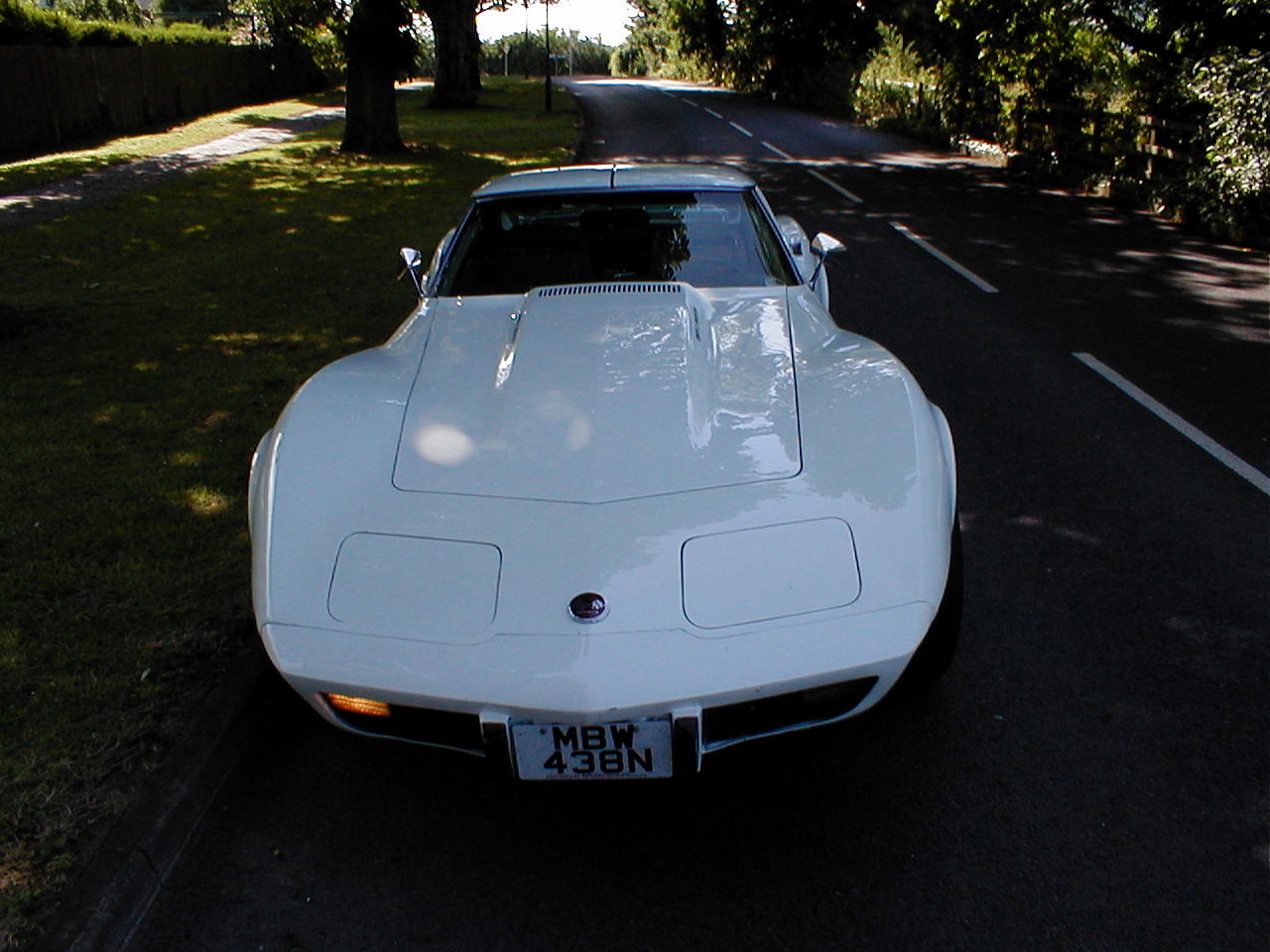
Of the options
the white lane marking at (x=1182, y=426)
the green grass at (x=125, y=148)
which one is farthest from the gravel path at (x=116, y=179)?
the white lane marking at (x=1182, y=426)

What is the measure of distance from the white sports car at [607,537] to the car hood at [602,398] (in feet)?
0.04

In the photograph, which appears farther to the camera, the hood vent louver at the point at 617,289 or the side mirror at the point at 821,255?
the side mirror at the point at 821,255

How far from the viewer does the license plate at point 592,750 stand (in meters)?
2.56

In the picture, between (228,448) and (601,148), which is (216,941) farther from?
(601,148)

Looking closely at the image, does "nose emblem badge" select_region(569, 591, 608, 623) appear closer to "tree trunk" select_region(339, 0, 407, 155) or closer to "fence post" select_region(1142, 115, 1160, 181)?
"fence post" select_region(1142, 115, 1160, 181)

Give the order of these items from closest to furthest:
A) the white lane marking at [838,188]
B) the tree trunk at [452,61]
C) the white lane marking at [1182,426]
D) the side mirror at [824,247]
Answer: the side mirror at [824,247], the white lane marking at [1182,426], the white lane marking at [838,188], the tree trunk at [452,61]

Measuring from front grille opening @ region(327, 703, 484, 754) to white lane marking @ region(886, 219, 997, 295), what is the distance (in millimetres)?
7588

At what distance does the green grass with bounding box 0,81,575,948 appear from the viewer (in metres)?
3.12

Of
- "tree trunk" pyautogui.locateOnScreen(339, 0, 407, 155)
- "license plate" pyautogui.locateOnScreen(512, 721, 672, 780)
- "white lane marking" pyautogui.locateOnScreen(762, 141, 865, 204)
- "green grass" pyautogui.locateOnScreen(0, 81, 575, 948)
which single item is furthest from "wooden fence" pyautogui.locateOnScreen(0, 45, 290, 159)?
"license plate" pyautogui.locateOnScreen(512, 721, 672, 780)

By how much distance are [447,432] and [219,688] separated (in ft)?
3.47

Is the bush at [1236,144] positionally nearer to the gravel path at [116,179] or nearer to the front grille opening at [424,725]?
the front grille opening at [424,725]

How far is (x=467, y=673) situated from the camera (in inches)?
103

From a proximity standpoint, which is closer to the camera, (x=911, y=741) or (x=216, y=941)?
(x=216, y=941)

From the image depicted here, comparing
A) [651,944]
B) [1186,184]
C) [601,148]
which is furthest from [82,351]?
[601,148]
